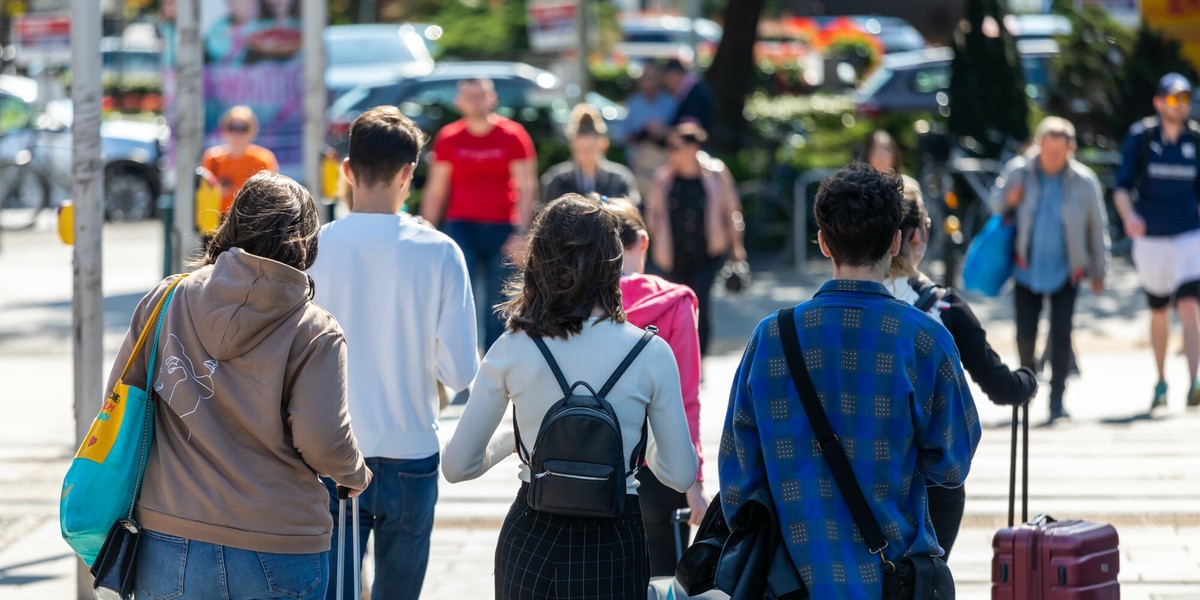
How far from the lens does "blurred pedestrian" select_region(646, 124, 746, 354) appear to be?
33.1 feet

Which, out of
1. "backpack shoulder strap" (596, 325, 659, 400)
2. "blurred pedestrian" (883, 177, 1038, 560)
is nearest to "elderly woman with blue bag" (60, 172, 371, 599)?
"backpack shoulder strap" (596, 325, 659, 400)

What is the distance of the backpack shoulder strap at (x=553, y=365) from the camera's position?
3.71m

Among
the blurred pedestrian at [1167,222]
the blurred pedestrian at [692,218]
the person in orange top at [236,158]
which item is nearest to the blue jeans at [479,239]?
the blurred pedestrian at [692,218]

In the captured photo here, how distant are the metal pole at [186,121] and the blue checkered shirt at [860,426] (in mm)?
5334

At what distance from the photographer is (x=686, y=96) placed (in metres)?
14.0

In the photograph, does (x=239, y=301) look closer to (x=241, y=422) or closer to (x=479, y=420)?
(x=241, y=422)

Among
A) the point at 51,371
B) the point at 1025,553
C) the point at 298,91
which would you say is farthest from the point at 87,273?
the point at 298,91

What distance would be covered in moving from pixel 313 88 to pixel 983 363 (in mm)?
6966

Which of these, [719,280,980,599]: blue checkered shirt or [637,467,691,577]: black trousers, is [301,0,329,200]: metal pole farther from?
[719,280,980,599]: blue checkered shirt

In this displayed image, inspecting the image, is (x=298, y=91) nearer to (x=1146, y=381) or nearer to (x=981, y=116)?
(x=981, y=116)

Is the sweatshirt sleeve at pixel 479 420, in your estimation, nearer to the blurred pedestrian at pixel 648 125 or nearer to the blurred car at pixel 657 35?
the blurred pedestrian at pixel 648 125

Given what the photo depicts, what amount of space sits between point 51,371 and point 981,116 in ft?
34.5

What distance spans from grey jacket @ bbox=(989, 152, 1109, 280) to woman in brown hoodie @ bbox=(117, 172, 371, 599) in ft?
21.0

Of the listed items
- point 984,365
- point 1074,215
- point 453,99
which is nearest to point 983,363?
point 984,365
